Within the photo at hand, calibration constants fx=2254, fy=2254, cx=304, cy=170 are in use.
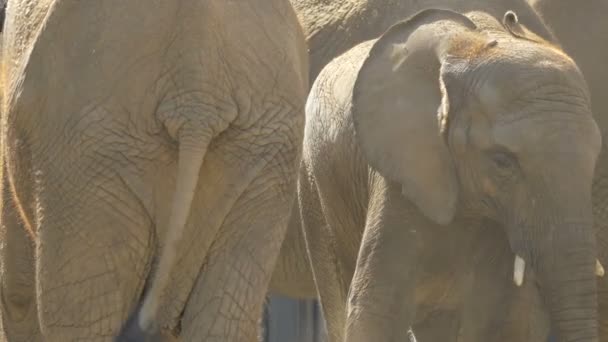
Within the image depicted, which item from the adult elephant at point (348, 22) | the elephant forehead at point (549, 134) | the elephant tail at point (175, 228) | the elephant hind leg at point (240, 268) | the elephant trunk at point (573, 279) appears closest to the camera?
the elephant tail at point (175, 228)

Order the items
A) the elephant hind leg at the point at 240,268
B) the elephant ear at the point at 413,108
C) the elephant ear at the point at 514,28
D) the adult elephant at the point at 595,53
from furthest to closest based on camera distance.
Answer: the adult elephant at the point at 595,53 → the elephant ear at the point at 514,28 → the elephant ear at the point at 413,108 → the elephant hind leg at the point at 240,268

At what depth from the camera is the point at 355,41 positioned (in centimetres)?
1025

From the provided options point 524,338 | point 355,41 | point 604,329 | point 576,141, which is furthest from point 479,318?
point 355,41

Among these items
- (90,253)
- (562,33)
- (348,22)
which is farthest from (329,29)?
(90,253)

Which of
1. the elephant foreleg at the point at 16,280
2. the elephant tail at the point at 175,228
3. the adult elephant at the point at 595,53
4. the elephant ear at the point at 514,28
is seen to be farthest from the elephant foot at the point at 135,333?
the adult elephant at the point at 595,53

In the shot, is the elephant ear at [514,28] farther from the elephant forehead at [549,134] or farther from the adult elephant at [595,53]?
the adult elephant at [595,53]

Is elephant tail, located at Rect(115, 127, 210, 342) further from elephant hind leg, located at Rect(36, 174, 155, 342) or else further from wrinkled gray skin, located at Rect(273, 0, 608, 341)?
wrinkled gray skin, located at Rect(273, 0, 608, 341)

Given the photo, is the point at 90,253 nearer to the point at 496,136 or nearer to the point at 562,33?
the point at 496,136

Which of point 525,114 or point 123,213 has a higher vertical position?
→ point 123,213

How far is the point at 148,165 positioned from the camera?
6629 mm

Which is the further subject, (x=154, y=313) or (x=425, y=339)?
(x=425, y=339)

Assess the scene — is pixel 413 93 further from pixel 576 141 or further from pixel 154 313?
pixel 154 313

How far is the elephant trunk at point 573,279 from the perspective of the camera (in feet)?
23.9

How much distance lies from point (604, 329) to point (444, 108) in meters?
2.13
